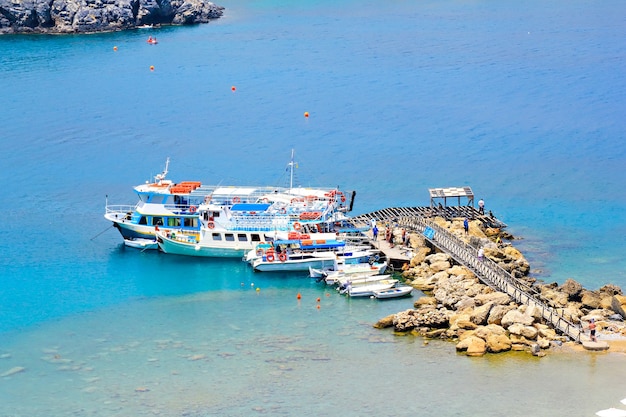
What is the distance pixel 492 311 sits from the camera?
6406cm

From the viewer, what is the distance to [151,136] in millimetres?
118438

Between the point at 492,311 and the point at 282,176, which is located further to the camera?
the point at 282,176

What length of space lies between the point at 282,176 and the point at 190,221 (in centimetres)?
1999

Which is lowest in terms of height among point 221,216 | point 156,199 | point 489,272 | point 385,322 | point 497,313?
point 385,322

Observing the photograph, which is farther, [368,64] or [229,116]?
[368,64]

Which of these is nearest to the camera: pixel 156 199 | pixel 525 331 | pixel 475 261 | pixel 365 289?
pixel 525 331

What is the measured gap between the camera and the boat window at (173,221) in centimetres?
8359

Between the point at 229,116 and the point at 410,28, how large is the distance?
74330 millimetres

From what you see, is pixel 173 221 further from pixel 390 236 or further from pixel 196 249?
pixel 390 236

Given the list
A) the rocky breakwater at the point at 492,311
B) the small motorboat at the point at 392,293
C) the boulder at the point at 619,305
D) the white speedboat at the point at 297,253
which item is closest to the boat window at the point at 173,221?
the white speedboat at the point at 297,253

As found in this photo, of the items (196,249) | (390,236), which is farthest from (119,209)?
(390,236)

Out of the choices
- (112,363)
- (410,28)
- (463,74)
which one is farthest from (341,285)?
(410,28)

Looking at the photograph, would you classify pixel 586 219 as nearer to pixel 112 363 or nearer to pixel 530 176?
pixel 530 176

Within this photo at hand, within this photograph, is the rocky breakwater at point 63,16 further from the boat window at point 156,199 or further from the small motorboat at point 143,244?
the small motorboat at point 143,244
